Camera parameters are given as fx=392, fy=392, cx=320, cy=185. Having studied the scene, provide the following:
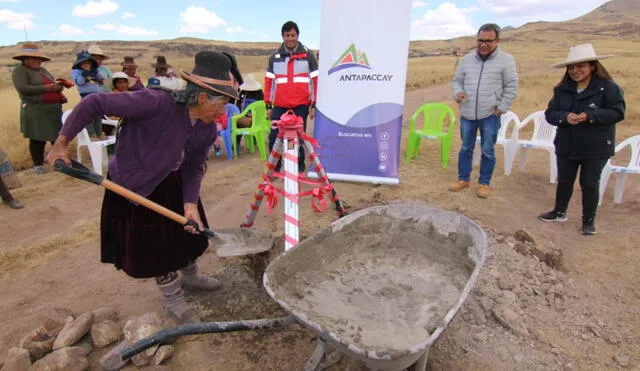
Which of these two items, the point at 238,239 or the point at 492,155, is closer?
the point at 238,239

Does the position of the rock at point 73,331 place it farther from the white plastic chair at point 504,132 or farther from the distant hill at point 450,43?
the distant hill at point 450,43

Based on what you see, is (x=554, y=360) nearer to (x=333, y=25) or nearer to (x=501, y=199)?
(x=501, y=199)

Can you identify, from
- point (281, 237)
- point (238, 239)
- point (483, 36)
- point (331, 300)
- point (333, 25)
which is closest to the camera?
point (331, 300)

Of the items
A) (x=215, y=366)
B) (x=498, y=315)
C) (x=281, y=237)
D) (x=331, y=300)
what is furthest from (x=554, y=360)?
(x=281, y=237)

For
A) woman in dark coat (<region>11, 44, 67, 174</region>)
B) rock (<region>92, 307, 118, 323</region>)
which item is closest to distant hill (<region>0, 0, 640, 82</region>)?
woman in dark coat (<region>11, 44, 67, 174</region>)

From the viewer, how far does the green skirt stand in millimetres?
5578

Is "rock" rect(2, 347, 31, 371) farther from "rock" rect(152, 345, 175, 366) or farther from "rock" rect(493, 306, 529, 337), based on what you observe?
"rock" rect(493, 306, 529, 337)

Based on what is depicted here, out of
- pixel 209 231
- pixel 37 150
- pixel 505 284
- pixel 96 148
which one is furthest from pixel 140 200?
pixel 37 150

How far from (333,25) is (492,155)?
8.09ft

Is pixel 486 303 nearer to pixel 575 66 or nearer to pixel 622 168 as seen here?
pixel 575 66

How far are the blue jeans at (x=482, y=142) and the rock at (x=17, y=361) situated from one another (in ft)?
14.8

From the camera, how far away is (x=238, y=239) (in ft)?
9.26

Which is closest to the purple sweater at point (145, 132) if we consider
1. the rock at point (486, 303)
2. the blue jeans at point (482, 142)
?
the rock at point (486, 303)

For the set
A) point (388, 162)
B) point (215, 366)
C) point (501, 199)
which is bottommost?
point (215, 366)
